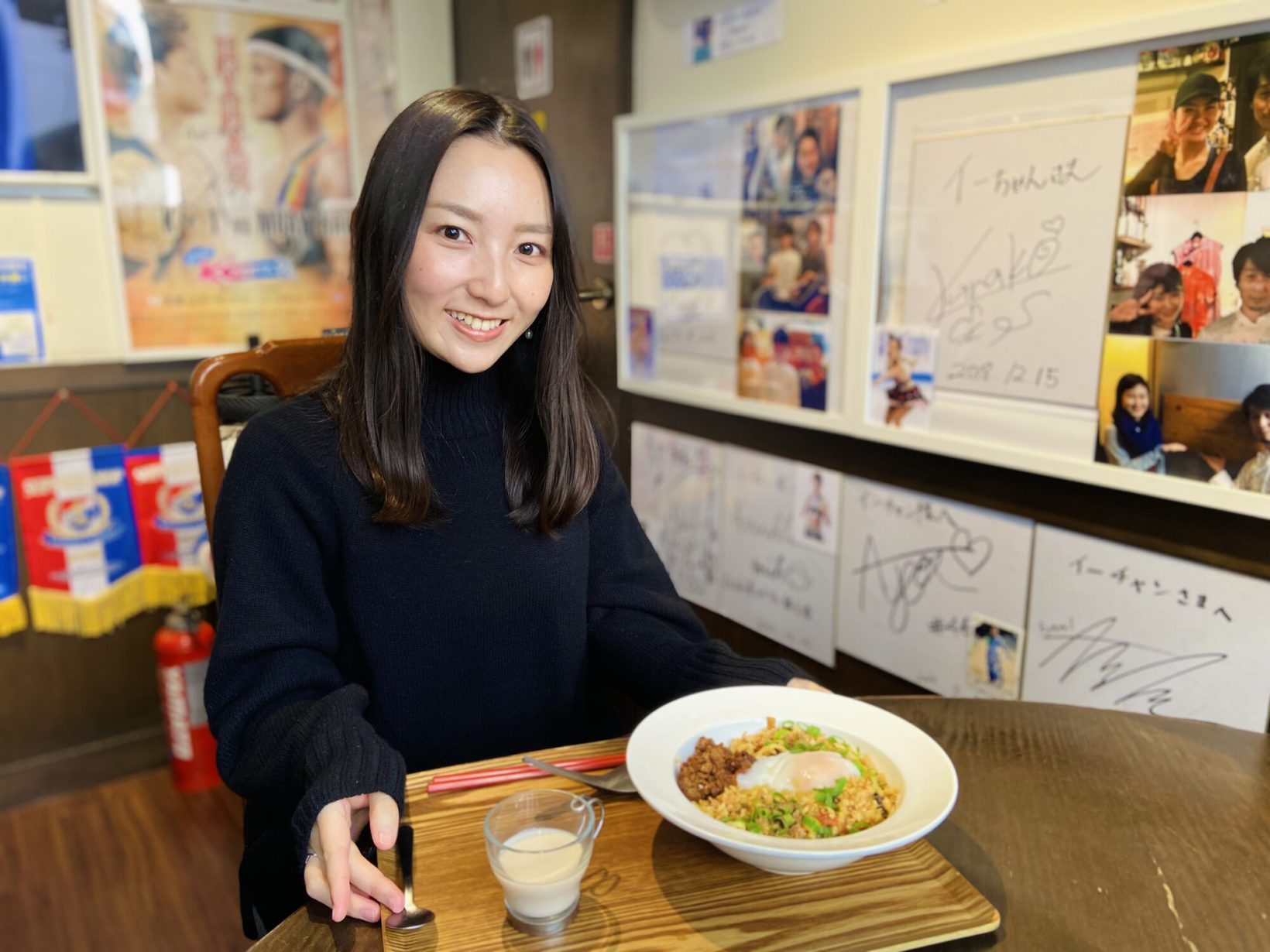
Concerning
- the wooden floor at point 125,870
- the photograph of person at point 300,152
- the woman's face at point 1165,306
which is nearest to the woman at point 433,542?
the woman's face at point 1165,306

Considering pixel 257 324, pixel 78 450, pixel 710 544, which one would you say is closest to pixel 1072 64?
pixel 710 544

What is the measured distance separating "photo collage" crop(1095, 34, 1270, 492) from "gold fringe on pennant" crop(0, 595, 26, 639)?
2.45 meters

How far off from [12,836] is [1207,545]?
8.63ft

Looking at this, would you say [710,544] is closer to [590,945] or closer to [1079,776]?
[1079,776]

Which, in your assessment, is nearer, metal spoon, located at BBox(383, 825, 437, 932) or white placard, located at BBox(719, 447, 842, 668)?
metal spoon, located at BBox(383, 825, 437, 932)

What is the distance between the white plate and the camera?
28.5 inches

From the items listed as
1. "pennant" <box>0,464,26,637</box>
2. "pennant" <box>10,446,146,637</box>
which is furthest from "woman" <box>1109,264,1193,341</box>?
"pennant" <box>0,464,26,637</box>

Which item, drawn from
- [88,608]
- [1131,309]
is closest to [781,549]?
[1131,309]

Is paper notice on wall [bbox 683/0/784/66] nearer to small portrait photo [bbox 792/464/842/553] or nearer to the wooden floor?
small portrait photo [bbox 792/464/842/553]

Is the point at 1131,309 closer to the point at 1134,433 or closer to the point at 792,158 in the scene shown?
the point at 1134,433

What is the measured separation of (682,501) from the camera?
2.20 meters

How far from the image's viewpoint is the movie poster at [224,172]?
2.30 m

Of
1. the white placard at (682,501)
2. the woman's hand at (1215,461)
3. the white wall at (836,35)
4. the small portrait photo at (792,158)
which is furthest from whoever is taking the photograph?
the white placard at (682,501)
